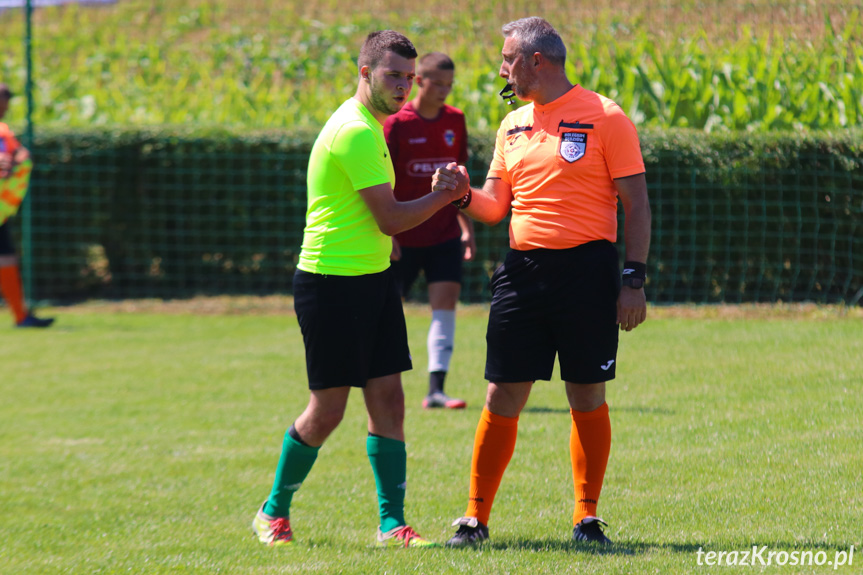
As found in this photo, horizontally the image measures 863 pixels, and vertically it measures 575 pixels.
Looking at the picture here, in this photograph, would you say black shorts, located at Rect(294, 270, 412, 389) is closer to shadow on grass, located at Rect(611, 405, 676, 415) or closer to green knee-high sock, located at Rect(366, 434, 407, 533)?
green knee-high sock, located at Rect(366, 434, 407, 533)

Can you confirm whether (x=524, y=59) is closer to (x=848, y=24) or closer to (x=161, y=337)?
(x=161, y=337)

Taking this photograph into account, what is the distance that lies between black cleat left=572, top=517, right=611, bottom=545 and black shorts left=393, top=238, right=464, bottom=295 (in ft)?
9.49

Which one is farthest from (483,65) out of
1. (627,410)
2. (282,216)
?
(627,410)

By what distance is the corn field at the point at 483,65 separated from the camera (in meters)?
10.3

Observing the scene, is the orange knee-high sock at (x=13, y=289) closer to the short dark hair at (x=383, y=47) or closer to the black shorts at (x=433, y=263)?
the black shorts at (x=433, y=263)

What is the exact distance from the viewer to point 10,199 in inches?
395

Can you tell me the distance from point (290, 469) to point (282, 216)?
300 inches

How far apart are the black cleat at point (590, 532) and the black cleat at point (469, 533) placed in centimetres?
36

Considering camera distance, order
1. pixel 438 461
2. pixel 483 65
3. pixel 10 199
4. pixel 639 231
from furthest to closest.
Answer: pixel 483 65
pixel 10 199
pixel 438 461
pixel 639 231

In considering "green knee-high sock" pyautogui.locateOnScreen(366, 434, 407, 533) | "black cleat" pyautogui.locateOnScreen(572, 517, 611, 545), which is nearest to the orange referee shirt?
"green knee-high sock" pyautogui.locateOnScreen(366, 434, 407, 533)

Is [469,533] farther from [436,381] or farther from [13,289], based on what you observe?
[13,289]

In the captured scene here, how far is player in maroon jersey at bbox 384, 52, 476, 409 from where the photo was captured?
6.37 metres

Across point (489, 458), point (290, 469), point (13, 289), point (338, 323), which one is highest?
point (338, 323)

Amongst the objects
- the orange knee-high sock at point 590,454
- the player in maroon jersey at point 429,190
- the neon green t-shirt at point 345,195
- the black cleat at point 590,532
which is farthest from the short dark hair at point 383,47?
the player in maroon jersey at point 429,190
